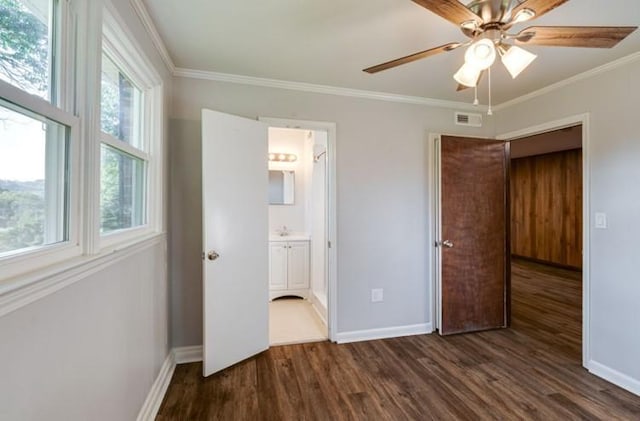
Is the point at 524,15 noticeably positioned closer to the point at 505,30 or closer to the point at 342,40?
the point at 505,30

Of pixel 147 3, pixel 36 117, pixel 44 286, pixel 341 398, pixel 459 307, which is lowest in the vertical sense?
pixel 341 398

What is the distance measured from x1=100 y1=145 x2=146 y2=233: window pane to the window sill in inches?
8.6

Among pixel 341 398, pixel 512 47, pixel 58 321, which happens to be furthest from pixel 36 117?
pixel 341 398

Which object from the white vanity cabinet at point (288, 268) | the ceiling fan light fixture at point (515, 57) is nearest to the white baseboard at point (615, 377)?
the ceiling fan light fixture at point (515, 57)

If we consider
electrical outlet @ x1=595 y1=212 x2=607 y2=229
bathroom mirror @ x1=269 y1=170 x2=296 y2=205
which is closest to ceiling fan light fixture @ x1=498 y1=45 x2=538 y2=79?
electrical outlet @ x1=595 y1=212 x2=607 y2=229

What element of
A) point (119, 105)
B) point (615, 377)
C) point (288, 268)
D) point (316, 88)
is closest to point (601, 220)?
point (615, 377)

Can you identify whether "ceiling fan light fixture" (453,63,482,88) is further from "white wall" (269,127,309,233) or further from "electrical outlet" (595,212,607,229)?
"white wall" (269,127,309,233)

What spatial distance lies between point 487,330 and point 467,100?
242 cm

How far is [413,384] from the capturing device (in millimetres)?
2166

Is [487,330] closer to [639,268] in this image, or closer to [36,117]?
[639,268]

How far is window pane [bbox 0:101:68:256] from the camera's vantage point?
814 mm

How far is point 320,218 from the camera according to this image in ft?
11.7

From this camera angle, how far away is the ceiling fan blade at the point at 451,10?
3.85 ft

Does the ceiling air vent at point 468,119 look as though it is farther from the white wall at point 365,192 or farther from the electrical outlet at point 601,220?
the electrical outlet at point 601,220
